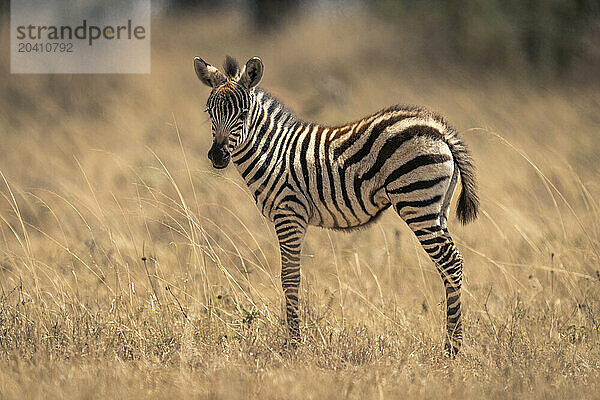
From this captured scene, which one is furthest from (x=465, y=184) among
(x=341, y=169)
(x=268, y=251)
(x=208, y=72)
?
(x=268, y=251)

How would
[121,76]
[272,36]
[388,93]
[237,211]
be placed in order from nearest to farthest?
[237,211]
[388,93]
[121,76]
[272,36]

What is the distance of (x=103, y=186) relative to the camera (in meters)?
10.5

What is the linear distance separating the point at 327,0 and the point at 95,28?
251 inches

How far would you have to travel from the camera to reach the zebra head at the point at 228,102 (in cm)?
515

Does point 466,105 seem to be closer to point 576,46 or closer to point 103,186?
point 576,46

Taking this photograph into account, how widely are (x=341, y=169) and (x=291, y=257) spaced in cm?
69

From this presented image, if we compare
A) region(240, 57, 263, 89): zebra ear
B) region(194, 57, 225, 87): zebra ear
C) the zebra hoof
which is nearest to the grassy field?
the zebra hoof

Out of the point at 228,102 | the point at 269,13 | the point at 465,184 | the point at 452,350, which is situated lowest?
the point at 452,350

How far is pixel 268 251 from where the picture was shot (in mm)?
8680

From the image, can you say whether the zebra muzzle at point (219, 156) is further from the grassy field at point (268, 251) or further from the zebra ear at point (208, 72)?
the grassy field at point (268, 251)

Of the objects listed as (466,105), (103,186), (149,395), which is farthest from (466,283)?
(466,105)
